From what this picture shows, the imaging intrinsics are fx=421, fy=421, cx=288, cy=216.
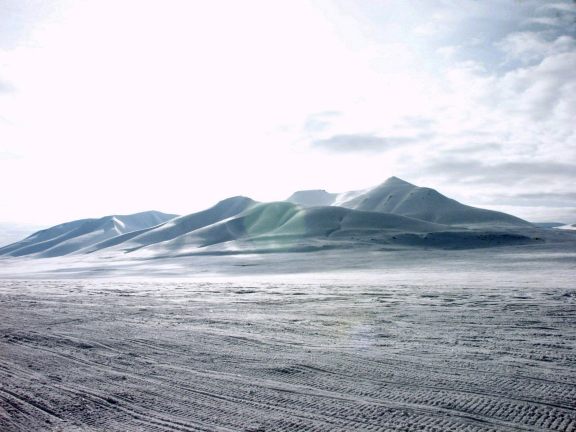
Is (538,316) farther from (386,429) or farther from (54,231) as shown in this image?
(54,231)

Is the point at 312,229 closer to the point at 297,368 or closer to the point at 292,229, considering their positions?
the point at 292,229

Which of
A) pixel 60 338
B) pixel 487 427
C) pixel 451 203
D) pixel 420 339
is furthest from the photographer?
pixel 451 203

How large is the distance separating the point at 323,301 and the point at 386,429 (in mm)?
11646

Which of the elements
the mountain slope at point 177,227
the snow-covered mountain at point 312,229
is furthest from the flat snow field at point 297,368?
the mountain slope at point 177,227

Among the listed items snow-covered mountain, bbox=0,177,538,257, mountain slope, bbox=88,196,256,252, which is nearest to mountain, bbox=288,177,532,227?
snow-covered mountain, bbox=0,177,538,257

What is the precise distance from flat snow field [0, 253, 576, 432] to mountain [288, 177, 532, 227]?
116127 mm

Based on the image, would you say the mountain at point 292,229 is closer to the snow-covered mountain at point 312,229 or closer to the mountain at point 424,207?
the snow-covered mountain at point 312,229

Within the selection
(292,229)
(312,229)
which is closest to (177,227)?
(292,229)

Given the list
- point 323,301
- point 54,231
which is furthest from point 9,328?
point 54,231

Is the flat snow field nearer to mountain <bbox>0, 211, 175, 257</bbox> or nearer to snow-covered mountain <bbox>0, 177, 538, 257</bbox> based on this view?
snow-covered mountain <bbox>0, 177, 538, 257</bbox>

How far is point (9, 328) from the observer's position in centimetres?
1271

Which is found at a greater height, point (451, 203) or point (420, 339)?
point (451, 203)

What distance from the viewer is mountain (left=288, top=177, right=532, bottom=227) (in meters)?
132

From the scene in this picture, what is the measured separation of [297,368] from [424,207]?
153m
